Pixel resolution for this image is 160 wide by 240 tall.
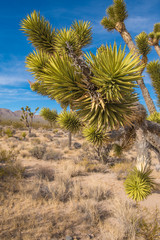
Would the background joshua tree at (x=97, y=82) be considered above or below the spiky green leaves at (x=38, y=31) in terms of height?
below

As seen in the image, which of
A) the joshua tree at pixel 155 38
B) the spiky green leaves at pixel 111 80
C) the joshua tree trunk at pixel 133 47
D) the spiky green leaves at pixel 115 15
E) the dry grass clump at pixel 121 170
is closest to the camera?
the spiky green leaves at pixel 111 80

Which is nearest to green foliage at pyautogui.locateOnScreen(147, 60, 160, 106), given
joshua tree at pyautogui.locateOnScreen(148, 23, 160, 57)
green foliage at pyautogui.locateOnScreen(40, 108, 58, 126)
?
green foliage at pyautogui.locateOnScreen(40, 108, 58, 126)

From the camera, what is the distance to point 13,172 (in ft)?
19.5

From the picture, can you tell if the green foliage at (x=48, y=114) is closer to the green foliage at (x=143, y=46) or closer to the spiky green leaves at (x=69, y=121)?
the spiky green leaves at (x=69, y=121)

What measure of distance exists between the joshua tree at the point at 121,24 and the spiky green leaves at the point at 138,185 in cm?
263

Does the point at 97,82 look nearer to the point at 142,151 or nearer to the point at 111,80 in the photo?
the point at 111,80

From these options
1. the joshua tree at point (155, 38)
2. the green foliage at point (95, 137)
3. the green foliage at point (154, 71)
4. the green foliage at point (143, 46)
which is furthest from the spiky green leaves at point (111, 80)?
the joshua tree at point (155, 38)

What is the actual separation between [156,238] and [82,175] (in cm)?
431

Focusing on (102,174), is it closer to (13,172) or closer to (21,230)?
(13,172)

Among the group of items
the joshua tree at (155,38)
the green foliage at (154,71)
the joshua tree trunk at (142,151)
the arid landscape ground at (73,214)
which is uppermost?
the joshua tree at (155,38)

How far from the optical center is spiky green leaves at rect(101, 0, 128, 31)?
4191mm

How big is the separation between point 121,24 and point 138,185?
4.74 metres

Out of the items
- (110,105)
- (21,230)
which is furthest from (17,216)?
(110,105)

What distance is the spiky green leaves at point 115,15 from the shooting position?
419cm
